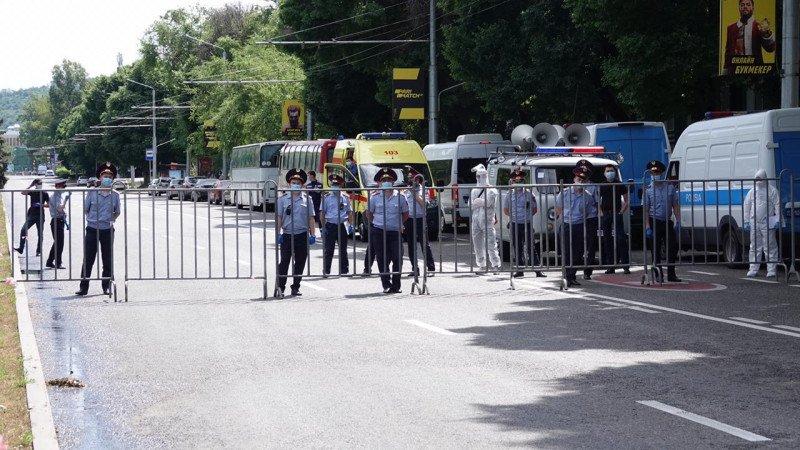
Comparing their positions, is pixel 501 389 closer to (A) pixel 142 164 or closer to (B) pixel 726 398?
(B) pixel 726 398

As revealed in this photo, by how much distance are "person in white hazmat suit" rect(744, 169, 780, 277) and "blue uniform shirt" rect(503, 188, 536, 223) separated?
313 centimetres

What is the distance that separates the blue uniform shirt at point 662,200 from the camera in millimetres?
19844

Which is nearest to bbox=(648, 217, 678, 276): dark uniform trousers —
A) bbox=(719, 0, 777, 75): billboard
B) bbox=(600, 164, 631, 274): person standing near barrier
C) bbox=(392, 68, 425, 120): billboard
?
bbox=(600, 164, 631, 274): person standing near barrier

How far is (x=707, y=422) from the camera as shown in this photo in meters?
8.87

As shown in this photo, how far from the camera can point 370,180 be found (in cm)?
3609

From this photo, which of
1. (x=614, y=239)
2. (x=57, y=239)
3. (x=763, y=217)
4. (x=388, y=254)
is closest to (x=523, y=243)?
(x=614, y=239)

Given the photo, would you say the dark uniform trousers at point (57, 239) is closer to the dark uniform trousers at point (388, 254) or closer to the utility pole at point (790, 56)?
the dark uniform trousers at point (388, 254)

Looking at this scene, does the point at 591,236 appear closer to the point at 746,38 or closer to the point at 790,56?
the point at 790,56

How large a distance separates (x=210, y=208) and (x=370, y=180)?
16023mm

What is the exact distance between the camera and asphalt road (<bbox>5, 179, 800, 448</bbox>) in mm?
8766

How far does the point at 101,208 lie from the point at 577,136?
1334 cm

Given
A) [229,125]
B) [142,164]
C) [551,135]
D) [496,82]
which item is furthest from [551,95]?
[142,164]

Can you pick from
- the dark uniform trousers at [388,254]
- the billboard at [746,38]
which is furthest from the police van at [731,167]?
the dark uniform trousers at [388,254]

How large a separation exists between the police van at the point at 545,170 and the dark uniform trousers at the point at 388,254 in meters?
2.01
